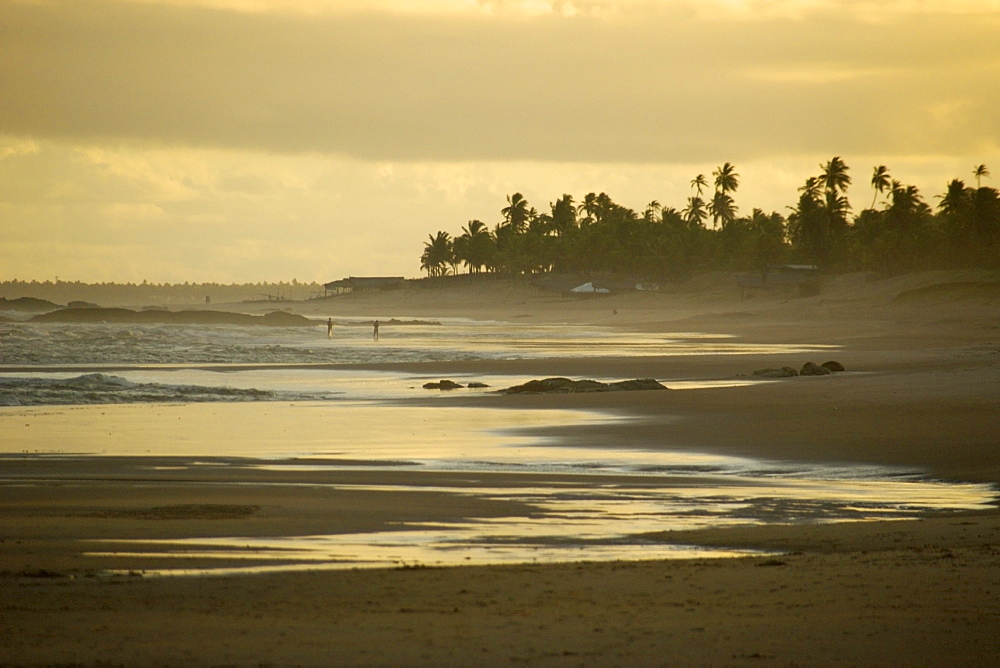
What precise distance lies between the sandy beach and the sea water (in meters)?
0.63

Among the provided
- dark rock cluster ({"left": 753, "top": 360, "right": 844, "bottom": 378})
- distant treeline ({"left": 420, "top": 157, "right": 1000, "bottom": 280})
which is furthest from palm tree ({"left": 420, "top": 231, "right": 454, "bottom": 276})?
dark rock cluster ({"left": 753, "top": 360, "right": 844, "bottom": 378})

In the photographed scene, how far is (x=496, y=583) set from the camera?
8102 millimetres

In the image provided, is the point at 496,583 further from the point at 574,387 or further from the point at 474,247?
the point at 474,247

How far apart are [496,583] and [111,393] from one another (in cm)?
2116

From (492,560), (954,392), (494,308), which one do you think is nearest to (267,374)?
(954,392)

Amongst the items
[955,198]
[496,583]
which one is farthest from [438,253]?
[496,583]

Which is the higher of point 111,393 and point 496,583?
point 496,583

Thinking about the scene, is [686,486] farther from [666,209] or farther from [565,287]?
[666,209]

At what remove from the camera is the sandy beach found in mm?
6344

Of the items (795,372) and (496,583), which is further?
(795,372)

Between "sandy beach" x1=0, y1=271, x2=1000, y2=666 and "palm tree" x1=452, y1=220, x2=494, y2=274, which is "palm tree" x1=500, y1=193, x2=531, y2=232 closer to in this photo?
"palm tree" x1=452, y1=220, x2=494, y2=274

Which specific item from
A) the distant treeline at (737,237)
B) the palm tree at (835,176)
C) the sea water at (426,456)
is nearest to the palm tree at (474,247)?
the distant treeline at (737,237)

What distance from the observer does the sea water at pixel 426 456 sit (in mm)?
10055

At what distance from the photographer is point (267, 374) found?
35.4 m
